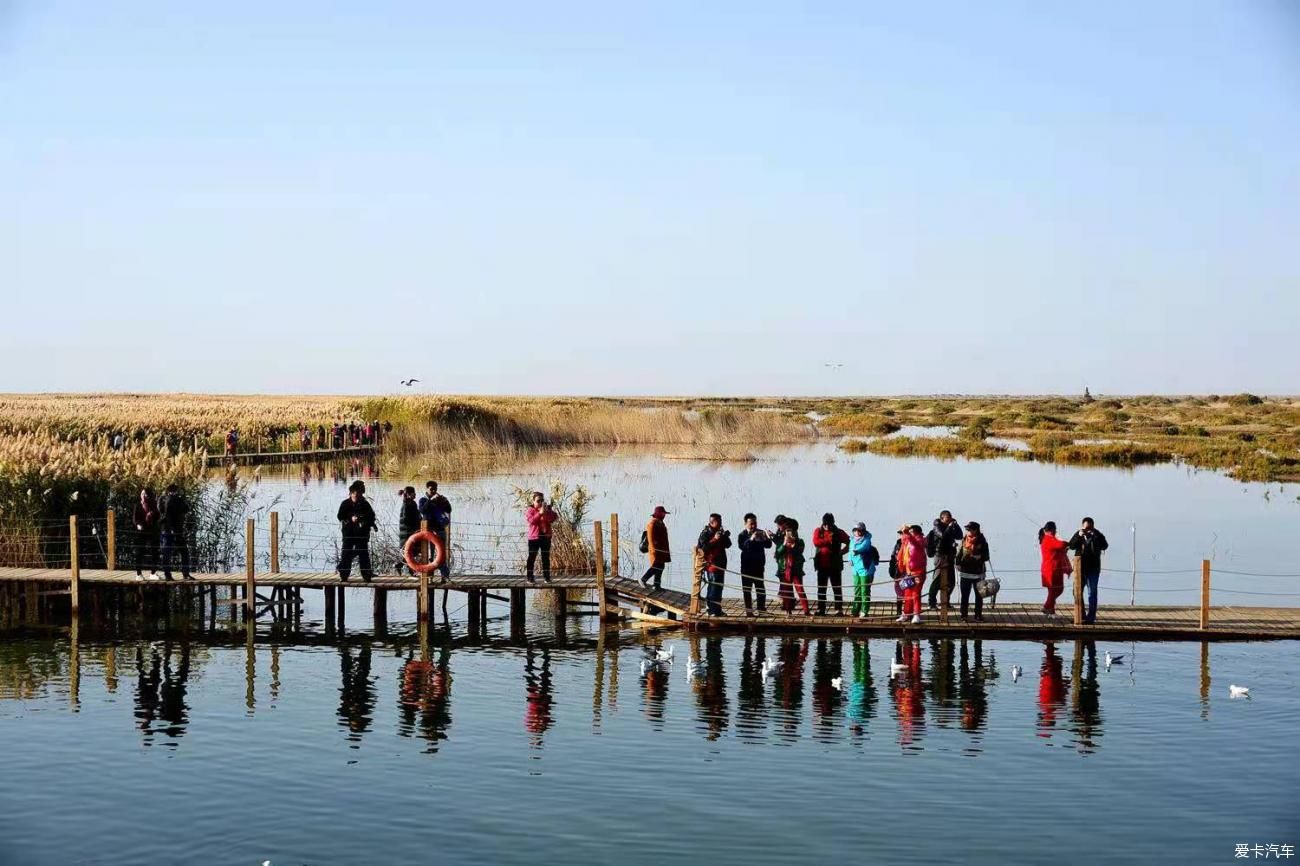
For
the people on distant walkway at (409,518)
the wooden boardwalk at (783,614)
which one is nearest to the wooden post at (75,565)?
the wooden boardwalk at (783,614)

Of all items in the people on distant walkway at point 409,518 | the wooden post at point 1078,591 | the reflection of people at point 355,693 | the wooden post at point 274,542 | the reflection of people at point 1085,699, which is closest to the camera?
the reflection of people at point 1085,699

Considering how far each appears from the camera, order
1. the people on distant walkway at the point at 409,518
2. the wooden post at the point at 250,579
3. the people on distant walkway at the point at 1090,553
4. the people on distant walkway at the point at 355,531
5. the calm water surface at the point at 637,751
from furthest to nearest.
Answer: the wooden post at the point at 250,579, the people on distant walkway at the point at 409,518, the people on distant walkway at the point at 355,531, the people on distant walkway at the point at 1090,553, the calm water surface at the point at 637,751

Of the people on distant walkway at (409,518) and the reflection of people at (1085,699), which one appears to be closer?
the reflection of people at (1085,699)

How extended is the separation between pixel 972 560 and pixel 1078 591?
72.0 inches

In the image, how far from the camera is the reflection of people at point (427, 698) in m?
19.4

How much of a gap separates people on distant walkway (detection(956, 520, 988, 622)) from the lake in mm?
971

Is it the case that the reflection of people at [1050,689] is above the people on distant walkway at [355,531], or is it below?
below

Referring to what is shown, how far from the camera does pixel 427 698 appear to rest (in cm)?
2123

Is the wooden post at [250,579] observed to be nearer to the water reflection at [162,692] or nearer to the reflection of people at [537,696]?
the water reflection at [162,692]

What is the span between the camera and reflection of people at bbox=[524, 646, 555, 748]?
19.6m

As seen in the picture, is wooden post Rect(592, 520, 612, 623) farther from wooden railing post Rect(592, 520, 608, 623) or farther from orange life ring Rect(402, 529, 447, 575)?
orange life ring Rect(402, 529, 447, 575)

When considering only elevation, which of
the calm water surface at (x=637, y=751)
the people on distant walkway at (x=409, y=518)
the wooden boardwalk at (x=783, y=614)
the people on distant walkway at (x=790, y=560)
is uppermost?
the people on distant walkway at (x=409, y=518)

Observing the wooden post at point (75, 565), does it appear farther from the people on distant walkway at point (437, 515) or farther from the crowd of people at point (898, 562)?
the crowd of people at point (898, 562)

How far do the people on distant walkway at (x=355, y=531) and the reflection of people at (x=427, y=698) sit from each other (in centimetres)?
253
